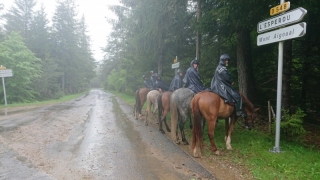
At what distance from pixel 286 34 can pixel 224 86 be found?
6.12ft

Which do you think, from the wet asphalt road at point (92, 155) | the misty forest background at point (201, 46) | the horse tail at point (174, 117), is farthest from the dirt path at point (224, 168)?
the misty forest background at point (201, 46)

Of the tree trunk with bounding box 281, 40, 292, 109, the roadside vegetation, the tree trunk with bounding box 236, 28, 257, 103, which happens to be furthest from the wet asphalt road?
the tree trunk with bounding box 236, 28, 257, 103

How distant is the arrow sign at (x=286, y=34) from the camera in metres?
4.37

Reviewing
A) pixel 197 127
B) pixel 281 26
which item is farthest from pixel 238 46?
pixel 197 127

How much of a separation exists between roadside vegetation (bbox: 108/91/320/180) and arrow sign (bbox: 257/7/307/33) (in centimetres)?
312

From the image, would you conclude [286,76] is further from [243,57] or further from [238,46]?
[238,46]

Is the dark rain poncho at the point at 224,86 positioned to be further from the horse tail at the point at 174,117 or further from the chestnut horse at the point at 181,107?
the horse tail at the point at 174,117

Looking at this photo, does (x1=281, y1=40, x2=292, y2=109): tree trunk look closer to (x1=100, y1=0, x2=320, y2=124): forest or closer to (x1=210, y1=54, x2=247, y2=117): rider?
(x1=100, y1=0, x2=320, y2=124): forest

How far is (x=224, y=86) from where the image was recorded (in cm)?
549

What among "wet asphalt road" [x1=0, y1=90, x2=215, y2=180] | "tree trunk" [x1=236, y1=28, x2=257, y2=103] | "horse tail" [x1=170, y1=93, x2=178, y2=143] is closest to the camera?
"wet asphalt road" [x1=0, y1=90, x2=215, y2=180]

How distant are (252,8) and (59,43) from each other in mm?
35953

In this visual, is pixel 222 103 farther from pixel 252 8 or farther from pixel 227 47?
pixel 227 47

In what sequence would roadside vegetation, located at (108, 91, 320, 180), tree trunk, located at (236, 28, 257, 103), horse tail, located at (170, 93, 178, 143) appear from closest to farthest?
roadside vegetation, located at (108, 91, 320, 180) < horse tail, located at (170, 93, 178, 143) < tree trunk, located at (236, 28, 257, 103)

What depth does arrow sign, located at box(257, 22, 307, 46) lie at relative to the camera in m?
4.37
